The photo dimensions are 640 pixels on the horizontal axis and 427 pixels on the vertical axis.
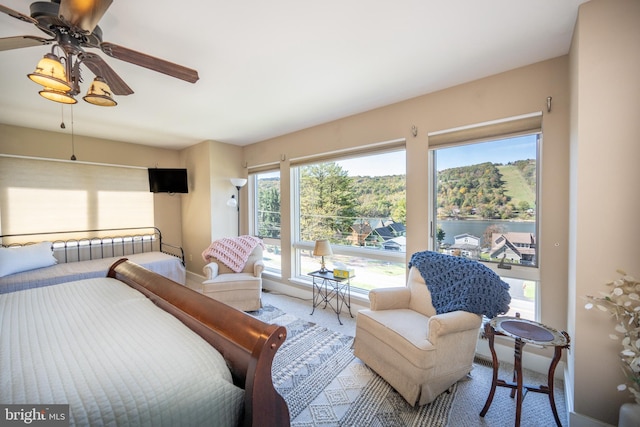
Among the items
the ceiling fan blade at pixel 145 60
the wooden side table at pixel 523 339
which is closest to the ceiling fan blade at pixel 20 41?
the ceiling fan blade at pixel 145 60

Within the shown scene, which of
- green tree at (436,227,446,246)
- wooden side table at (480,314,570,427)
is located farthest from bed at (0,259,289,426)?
green tree at (436,227,446,246)

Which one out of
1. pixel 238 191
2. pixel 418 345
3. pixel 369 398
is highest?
pixel 238 191

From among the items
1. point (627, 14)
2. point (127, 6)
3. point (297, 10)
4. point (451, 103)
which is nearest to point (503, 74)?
point (451, 103)

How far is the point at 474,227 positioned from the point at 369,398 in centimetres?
179

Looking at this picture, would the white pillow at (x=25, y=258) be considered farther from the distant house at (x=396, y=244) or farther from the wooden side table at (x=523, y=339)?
the wooden side table at (x=523, y=339)

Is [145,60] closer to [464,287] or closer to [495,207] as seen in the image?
[464,287]

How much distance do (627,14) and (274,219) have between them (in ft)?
13.5

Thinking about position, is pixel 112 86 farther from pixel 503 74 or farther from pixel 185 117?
pixel 503 74

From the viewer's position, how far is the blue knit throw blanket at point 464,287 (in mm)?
1832

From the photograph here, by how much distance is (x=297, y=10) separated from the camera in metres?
1.49

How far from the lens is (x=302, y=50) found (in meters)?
1.88

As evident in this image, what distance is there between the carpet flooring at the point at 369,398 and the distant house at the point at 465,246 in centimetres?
97

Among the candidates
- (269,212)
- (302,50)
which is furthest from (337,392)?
(269,212)

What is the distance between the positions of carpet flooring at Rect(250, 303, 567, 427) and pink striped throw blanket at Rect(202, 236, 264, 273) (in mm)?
1570
